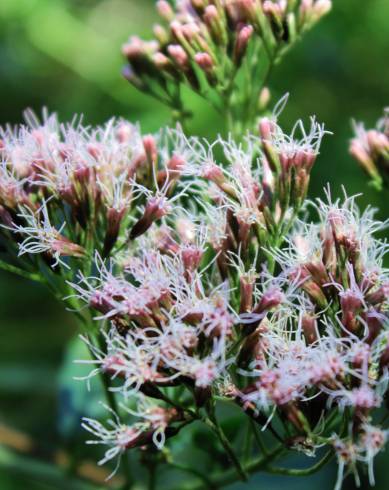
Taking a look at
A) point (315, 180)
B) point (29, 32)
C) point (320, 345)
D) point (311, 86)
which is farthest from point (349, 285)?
point (29, 32)

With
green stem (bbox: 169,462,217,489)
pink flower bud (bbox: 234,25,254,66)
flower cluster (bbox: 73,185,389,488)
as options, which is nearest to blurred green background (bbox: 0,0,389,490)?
green stem (bbox: 169,462,217,489)

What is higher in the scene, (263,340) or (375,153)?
(375,153)

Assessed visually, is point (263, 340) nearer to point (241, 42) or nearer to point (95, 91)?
point (241, 42)

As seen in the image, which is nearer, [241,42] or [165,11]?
[241,42]

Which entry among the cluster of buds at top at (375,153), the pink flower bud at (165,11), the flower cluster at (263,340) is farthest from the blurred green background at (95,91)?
the flower cluster at (263,340)

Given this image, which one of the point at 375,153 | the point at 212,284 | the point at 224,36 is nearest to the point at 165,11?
the point at 224,36

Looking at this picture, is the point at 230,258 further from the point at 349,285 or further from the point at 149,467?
the point at 149,467

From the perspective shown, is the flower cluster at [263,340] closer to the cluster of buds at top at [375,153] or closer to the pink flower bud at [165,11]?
the cluster of buds at top at [375,153]
